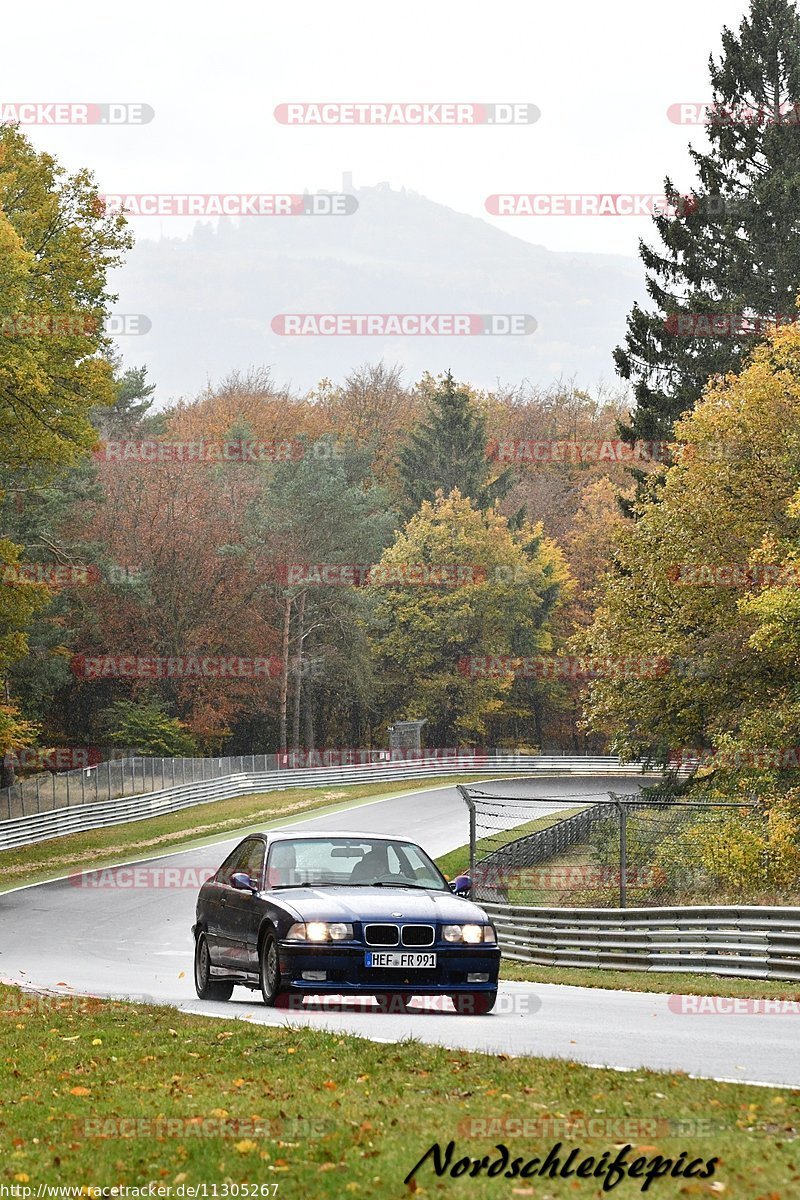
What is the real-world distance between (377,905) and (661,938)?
7.67 metres

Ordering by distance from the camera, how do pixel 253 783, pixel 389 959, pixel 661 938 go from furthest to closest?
pixel 253 783, pixel 661 938, pixel 389 959

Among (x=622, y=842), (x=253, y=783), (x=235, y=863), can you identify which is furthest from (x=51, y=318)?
(x=253, y=783)

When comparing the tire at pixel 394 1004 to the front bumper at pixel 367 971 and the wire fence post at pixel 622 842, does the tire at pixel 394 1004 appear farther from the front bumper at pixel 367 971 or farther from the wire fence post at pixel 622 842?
the wire fence post at pixel 622 842

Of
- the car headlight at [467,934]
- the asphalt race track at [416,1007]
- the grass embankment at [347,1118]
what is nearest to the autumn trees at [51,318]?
the asphalt race track at [416,1007]

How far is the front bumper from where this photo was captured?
12680 millimetres

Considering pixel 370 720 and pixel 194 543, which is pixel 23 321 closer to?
pixel 194 543

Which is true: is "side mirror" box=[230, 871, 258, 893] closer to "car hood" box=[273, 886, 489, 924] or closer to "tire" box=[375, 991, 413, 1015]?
"car hood" box=[273, 886, 489, 924]

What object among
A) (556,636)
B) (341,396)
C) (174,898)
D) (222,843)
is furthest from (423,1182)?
(341,396)

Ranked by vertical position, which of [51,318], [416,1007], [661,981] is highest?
[51,318]

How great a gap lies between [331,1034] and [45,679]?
55.2 metres

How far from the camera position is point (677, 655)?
36.7 meters

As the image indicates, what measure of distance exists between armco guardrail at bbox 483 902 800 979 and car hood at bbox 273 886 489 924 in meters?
5.31

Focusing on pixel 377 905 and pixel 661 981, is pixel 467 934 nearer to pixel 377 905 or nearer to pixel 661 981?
pixel 377 905

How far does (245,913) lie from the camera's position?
13922mm
